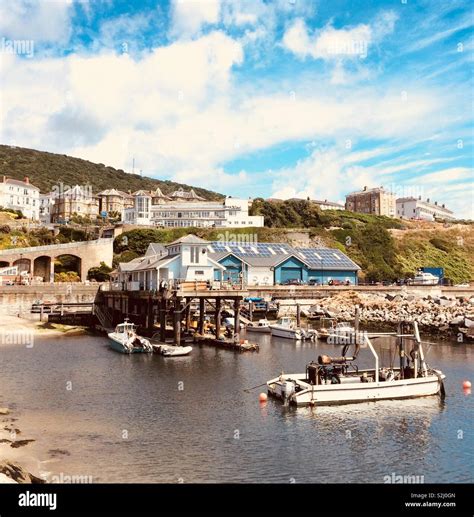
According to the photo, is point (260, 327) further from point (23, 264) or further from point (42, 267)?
point (23, 264)

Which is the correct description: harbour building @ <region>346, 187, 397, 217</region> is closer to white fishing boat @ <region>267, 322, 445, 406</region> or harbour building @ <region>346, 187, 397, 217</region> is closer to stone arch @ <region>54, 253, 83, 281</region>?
stone arch @ <region>54, 253, 83, 281</region>

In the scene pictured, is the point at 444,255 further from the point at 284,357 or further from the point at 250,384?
the point at 250,384

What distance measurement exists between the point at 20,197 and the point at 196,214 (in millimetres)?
44337

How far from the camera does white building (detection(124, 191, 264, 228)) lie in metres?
127

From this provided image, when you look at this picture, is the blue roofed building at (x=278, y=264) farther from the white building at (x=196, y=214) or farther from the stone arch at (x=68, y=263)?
the white building at (x=196, y=214)

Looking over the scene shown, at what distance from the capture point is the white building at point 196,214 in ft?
416

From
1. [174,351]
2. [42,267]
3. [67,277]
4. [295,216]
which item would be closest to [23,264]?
[42,267]

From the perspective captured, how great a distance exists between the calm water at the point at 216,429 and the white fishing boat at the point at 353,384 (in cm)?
72

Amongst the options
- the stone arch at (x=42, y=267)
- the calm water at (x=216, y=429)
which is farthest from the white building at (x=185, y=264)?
the stone arch at (x=42, y=267)

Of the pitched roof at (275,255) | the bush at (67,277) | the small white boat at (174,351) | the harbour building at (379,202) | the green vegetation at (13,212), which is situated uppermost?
the harbour building at (379,202)

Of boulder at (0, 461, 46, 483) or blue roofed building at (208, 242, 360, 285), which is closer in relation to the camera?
boulder at (0, 461, 46, 483)

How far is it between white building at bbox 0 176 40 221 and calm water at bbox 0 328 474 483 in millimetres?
99126

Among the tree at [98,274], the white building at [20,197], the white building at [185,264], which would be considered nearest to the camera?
the white building at [185,264]

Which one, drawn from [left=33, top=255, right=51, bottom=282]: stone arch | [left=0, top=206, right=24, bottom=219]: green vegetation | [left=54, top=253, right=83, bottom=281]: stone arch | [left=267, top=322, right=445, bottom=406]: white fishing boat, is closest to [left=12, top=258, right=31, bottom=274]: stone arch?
[left=33, top=255, right=51, bottom=282]: stone arch
